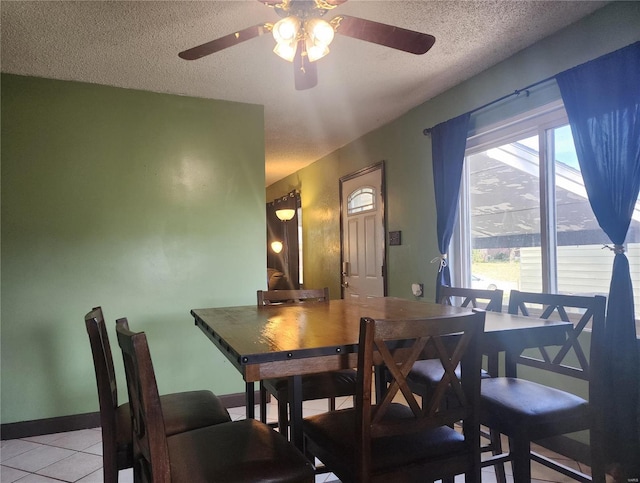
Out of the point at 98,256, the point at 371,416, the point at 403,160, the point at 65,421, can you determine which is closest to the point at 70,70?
the point at 98,256

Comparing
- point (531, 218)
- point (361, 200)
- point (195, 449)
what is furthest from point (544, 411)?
point (361, 200)

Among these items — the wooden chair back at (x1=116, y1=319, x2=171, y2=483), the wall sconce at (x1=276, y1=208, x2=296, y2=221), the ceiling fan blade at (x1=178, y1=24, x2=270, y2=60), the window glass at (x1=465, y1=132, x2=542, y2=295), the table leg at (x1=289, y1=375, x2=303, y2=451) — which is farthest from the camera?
the wall sconce at (x1=276, y1=208, x2=296, y2=221)

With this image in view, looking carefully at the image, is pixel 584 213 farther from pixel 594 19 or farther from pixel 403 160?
pixel 403 160

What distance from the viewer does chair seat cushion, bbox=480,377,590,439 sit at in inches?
58.7

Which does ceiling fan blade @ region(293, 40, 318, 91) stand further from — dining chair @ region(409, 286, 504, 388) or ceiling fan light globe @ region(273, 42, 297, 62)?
dining chair @ region(409, 286, 504, 388)

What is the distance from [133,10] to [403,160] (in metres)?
2.48

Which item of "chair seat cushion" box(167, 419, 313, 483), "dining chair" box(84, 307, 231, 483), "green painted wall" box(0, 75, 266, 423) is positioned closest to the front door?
"green painted wall" box(0, 75, 266, 423)

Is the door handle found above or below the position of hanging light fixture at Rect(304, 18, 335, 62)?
below

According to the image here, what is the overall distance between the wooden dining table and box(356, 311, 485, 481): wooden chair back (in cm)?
9

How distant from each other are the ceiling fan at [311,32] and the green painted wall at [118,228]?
1.58 meters

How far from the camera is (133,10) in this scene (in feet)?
6.90

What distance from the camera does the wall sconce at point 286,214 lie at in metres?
6.36

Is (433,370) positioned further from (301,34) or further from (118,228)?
(118,228)

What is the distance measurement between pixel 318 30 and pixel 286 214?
4.88 metres
